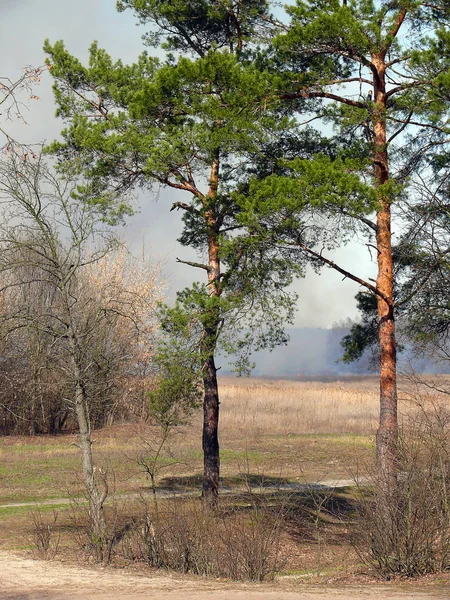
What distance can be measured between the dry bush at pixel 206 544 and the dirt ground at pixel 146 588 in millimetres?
519

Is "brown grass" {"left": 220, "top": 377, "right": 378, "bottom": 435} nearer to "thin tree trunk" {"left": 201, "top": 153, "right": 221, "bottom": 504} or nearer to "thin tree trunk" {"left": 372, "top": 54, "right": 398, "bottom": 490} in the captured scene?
"thin tree trunk" {"left": 201, "top": 153, "right": 221, "bottom": 504}

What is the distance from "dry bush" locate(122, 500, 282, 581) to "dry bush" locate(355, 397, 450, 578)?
58.1 inches

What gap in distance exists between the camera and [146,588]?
35.7ft

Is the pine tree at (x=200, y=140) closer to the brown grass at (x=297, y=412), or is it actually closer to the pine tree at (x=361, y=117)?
the pine tree at (x=361, y=117)

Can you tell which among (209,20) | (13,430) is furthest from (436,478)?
(13,430)

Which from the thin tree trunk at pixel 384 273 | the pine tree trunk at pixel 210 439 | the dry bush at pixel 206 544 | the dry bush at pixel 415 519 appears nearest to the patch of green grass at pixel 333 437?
the pine tree trunk at pixel 210 439

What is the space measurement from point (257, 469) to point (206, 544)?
9511mm

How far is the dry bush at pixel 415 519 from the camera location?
11.7 meters

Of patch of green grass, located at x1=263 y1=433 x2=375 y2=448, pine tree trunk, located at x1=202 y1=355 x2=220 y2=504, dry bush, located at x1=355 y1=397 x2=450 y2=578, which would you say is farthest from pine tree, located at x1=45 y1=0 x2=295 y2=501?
patch of green grass, located at x1=263 y1=433 x2=375 y2=448

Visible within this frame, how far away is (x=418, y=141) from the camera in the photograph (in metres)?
18.9

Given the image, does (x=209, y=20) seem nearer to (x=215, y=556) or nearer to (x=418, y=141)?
(x=418, y=141)

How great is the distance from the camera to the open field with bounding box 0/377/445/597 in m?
15.3

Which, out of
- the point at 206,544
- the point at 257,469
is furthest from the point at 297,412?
the point at 206,544

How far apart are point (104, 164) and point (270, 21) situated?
5057 millimetres
